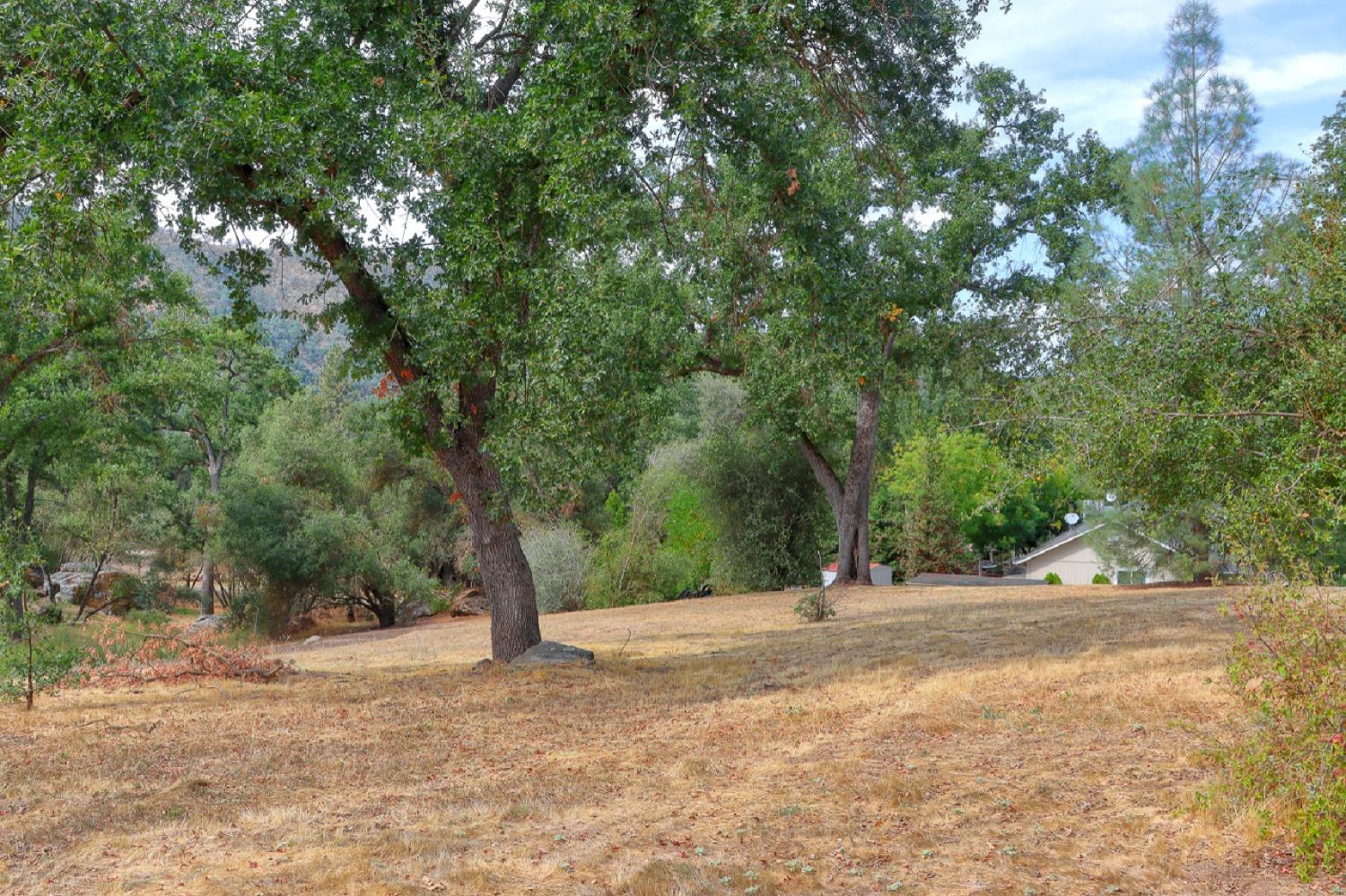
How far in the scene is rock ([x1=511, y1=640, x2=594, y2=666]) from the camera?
10547 millimetres

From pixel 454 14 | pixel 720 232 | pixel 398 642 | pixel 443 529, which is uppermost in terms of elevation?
pixel 454 14

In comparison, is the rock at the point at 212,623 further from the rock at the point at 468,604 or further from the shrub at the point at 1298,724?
the shrub at the point at 1298,724

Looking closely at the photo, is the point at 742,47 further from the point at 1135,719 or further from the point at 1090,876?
the point at 1090,876

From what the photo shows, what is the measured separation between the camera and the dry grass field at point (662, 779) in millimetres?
4480

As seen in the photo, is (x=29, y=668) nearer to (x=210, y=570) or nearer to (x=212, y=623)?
(x=212, y=623)

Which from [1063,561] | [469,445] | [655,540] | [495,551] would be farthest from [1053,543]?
[469,445]

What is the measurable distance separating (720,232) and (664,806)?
704 centimetres

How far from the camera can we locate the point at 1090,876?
4.30 m

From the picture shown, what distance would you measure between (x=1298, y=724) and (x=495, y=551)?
7.70 metres

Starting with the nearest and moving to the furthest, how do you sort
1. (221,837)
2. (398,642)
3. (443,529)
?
(221,837) → (398,642) → (443,529)

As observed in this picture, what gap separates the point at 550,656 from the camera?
1066 cm

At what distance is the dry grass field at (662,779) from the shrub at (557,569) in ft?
45.8

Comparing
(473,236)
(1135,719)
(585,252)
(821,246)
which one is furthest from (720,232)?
(1135,719)

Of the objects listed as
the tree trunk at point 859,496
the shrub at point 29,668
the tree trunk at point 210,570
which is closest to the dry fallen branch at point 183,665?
the shrub at point 29,668
